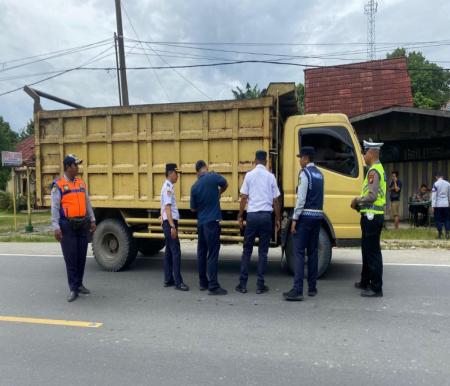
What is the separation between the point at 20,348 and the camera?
13.2ft

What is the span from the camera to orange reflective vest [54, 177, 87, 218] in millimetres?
5695

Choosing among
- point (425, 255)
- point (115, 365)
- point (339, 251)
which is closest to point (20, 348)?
point (115, 365)

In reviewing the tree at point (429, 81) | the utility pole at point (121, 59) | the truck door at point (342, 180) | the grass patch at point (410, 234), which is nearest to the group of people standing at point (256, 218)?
the truck door at point (342, 180)

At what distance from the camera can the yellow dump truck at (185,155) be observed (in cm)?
630

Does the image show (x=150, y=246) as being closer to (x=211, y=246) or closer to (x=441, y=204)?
(x=211, y=246)

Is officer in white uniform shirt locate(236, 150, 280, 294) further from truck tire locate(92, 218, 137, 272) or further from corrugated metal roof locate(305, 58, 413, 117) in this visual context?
corrugated metal roof locate(305, 58, 413, 117)

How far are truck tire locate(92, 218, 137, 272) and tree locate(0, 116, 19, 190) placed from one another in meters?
32.6

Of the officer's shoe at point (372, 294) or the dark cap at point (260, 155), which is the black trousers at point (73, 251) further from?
A: the officer's shoe at point (372, 294)

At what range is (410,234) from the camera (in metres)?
11.4

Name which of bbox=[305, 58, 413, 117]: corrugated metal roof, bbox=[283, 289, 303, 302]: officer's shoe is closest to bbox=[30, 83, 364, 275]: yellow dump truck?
bbox=[283, 289, 303, 302]: officer's shoe

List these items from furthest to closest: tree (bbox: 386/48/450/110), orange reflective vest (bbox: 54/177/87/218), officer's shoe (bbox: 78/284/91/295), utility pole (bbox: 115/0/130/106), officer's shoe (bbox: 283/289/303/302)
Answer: tree (bbox: 386/48/450/110) → utility pole (bbox: 115/0/130/106) → officer's shoe (bbox: 78/284/91/295) → orange reflective vest (bbox: 54/177/87/218) → officer's shoe (bbox: 283/289/303/302)

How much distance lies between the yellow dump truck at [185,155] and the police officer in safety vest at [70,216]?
4.34 feet

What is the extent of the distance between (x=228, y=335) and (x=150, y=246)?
14.5 feet

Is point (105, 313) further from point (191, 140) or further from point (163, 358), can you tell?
point (191, 140)
